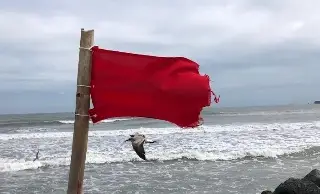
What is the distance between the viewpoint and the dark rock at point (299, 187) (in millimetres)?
8148

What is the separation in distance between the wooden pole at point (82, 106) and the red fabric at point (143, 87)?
0.18ft

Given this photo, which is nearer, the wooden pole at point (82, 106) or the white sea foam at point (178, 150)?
the wooden pole at point (82, 106)

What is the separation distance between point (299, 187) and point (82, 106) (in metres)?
6.41

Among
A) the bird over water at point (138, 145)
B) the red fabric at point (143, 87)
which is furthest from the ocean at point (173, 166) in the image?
the red fabric at point (143, 87)

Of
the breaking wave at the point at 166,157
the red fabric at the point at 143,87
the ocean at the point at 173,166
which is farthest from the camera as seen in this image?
the breaking wave at the point at 166,157

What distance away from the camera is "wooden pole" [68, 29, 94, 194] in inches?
120

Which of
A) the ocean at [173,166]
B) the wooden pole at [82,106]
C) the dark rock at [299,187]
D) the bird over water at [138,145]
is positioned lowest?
the ocean at [173,166]

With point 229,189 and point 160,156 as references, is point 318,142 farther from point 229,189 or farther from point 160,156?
point 229,189

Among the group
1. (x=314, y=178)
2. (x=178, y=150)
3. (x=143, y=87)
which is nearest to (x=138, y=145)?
(x=143, y=87)

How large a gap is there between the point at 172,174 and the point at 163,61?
35.9ft

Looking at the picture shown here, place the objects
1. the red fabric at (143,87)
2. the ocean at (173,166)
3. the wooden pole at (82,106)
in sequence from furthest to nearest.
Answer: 1. the ocean at (173,166)
2. the red fabric at (143,87)
3. the wooden pole at (82,106)

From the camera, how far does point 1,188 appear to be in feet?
39.9

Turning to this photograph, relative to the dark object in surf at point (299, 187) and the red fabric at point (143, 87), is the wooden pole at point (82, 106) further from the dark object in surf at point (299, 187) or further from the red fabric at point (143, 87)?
the dark object in surf at point (299, 187)

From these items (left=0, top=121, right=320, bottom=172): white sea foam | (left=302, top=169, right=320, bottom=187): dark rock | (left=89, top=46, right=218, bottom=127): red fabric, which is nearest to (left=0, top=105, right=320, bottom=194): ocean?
(left=0, top=121, right=320, bottom=172): white sea foam
